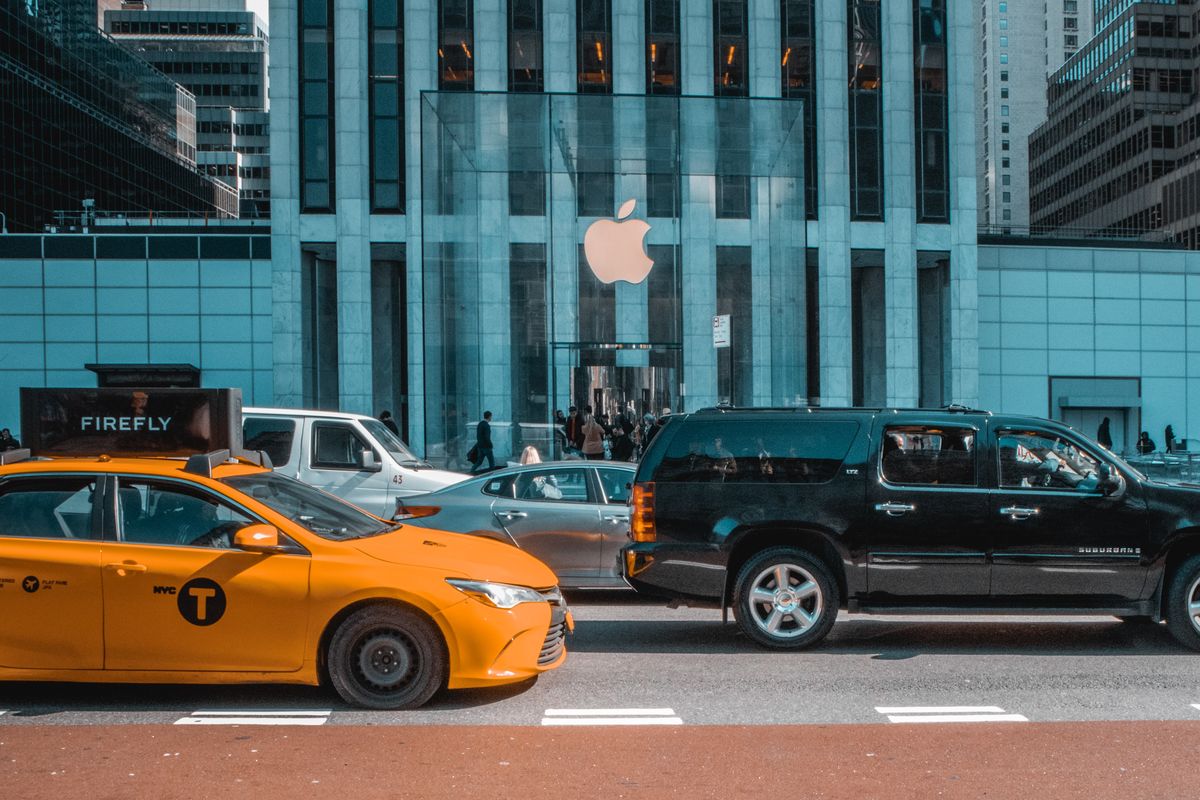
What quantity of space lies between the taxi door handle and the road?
0.83m

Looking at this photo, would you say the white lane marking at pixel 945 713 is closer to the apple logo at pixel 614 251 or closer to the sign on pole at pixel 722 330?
the sign on pole at pixel 722 330

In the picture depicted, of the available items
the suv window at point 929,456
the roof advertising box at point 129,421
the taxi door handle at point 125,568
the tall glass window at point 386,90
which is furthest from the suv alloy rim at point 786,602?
the tall glass window at point 386,90

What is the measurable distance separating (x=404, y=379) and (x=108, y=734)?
37.2m

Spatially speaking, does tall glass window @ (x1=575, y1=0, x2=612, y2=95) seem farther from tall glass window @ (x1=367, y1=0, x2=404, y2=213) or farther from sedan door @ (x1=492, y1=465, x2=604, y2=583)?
sedan door @ (x1=492, y1=465, x2=604, y2=583)

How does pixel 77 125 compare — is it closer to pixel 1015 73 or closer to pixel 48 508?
pixel 48 508

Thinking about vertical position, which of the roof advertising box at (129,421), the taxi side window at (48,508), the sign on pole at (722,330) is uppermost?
the sign on pole at (722,330)

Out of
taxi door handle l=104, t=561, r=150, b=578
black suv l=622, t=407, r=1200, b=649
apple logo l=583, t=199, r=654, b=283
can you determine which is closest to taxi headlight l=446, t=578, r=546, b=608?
taxi door handle l=104, t=561, r=150, b=578

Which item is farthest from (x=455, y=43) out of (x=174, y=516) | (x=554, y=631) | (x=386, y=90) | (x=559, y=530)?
(x=554, y=631)

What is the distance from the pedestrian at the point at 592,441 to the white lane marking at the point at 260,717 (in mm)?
13922

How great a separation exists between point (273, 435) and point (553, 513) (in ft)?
15.7

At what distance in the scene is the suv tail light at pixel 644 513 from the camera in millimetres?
8945

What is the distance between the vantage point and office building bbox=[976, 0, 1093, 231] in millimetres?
141000

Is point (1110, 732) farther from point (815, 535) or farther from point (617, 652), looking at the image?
point (617, 652)

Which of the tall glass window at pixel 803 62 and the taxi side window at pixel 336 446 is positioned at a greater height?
the tall glass window at pixel 803 62
